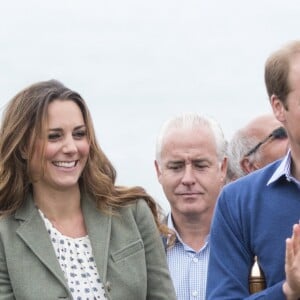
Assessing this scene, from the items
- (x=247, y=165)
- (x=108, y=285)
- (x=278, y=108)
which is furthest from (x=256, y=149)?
(x=278, y=108)

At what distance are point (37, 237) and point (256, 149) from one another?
123 inches

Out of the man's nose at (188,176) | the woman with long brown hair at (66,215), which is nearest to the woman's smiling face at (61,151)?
the woman with long brown hair at (66,215)

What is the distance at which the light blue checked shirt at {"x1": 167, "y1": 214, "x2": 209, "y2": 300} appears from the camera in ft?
25.5

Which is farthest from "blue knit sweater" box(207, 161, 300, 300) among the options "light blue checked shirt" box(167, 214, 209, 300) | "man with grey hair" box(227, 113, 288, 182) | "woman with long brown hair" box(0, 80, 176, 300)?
"man with grey hair" box(227, 113, 288, 182)

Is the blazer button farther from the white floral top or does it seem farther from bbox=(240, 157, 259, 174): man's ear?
bbox=(240, 157, 259, 174): man's ear

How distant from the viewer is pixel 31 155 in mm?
6918

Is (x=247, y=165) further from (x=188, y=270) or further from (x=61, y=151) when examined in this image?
(x=61, y=151)

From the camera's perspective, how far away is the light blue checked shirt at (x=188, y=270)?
776cm

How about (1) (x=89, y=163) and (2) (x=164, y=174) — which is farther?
(2) (x=164, y=174)

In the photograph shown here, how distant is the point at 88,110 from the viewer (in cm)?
710

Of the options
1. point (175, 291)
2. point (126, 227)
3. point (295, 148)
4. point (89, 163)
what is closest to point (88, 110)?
point (89, 163)

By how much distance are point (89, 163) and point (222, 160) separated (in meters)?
1.72

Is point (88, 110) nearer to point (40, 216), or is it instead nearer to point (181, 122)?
point (40, 216)

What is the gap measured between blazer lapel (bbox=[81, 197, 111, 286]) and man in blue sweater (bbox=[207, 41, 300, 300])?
116 cm
